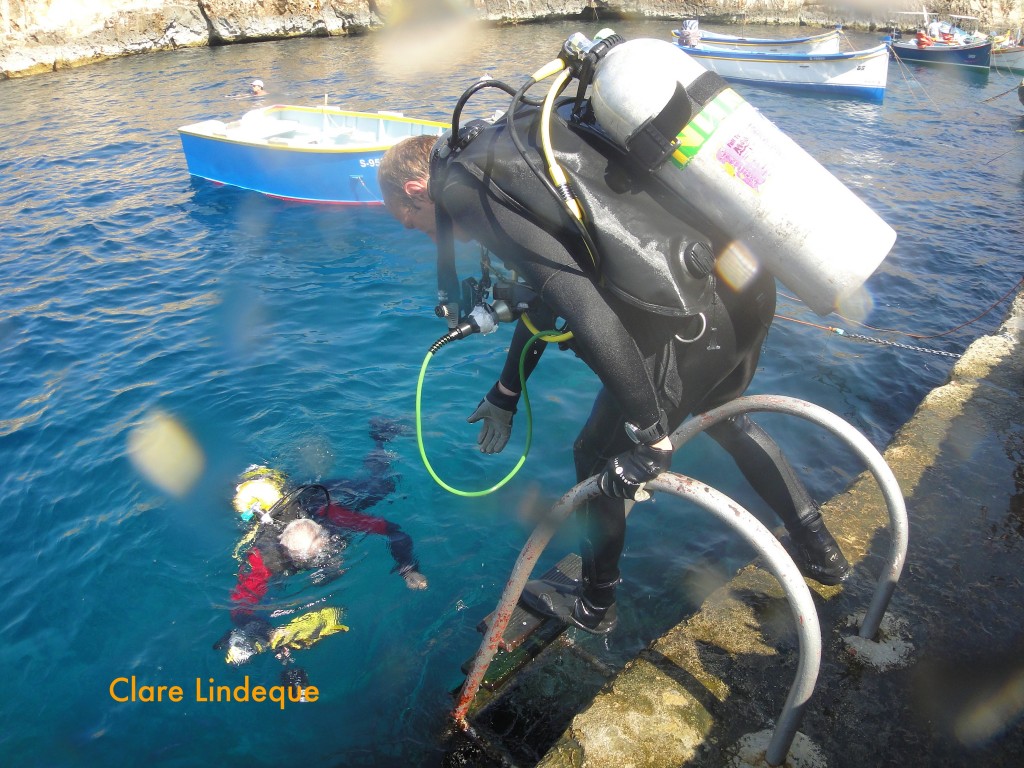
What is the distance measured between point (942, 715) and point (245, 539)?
428 cm

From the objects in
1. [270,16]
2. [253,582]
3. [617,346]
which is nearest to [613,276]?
[617,346]

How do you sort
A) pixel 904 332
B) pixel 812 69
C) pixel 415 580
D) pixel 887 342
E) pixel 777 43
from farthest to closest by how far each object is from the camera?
pixel 777 43 → pixel 812 69 → pixel 904 332 → pixel 887 342 → pixel 415 580

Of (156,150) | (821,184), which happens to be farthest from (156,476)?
(156,150)

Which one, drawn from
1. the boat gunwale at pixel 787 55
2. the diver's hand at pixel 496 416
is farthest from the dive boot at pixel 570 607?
the boat gunwale at pixel 787 55

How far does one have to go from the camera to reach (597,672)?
343cm

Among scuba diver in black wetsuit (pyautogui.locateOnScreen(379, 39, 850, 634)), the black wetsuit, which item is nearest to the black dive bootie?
the black wetsuit

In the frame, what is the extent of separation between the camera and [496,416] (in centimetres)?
327

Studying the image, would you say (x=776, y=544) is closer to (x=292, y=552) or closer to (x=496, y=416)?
(x=496, y=416)

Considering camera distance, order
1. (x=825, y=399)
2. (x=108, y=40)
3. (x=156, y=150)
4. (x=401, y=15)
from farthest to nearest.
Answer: (x=401, y=15) < (x=108, y=40) < (x=156, y=150) < (x=825, y=399)

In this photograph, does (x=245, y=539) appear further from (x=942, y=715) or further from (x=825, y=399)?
(x=825, y=399)

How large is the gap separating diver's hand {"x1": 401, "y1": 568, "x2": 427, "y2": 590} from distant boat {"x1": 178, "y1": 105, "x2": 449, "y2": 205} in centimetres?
733

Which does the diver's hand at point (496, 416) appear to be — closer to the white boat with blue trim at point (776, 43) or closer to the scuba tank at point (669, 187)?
the scuba tank at point (669, 187)

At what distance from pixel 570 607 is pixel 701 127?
243cm

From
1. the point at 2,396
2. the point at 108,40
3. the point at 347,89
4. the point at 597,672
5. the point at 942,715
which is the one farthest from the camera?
the point at 108,40
